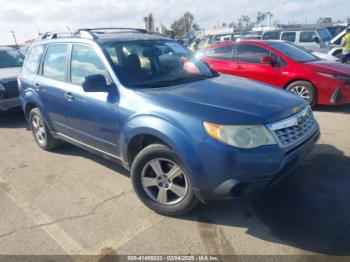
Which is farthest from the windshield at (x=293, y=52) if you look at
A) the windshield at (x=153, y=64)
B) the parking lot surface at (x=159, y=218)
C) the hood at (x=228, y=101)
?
the hood at (x=228, y=101)

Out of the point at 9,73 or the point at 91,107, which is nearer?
the point at 91,107

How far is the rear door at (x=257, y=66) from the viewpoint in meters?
7.07

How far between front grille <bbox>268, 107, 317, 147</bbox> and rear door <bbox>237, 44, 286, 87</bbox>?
3921 mm

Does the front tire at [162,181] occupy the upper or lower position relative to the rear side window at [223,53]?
lower

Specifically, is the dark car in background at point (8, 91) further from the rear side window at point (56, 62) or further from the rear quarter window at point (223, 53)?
the rear quarter window at point (223, 53)

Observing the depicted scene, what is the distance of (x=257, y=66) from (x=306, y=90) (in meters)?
1.29

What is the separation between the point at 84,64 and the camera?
390 centimetres

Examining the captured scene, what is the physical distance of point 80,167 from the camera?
4.54 m

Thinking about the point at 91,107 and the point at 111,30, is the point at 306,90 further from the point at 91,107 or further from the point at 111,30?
the point at 91,107

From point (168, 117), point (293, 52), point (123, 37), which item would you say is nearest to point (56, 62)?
point (123, 37)

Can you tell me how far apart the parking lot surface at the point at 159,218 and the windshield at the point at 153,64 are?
4.41ft

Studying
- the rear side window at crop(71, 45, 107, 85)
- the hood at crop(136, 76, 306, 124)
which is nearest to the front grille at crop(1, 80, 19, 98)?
the rear side window at crop(71, 45, 107, 85)

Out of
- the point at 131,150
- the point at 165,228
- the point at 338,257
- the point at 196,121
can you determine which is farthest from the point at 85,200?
the point at 338,257

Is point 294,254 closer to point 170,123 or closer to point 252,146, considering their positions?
point 252,146
